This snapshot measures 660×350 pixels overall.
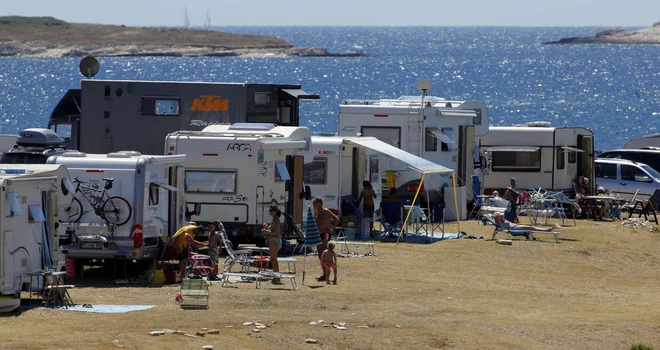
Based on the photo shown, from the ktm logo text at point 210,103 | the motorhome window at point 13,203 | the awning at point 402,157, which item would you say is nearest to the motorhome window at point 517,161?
the awning at point 402,157

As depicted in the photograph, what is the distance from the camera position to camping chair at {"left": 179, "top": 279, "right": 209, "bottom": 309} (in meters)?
14.7

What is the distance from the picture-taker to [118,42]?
568ft

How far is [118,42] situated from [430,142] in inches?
5926

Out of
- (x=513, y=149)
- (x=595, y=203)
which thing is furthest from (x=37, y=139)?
(x=595, y=203)

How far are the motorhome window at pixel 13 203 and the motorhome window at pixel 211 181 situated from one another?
19.3 feet

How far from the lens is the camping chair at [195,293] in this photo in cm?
1467

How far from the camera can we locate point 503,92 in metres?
98.8

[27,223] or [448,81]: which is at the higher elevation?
[448,81]

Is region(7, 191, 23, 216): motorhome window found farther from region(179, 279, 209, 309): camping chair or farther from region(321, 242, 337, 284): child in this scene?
region(321, 242, 337, 284): child

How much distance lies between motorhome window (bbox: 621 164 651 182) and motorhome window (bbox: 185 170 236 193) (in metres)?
13.4

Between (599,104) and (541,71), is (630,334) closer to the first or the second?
(599,104)

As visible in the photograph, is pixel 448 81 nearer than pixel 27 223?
No

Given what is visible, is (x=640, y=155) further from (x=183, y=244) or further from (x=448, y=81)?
(x=448, y=81)

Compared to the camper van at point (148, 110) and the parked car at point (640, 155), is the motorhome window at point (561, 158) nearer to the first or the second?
the parked car at point (640, 155)
